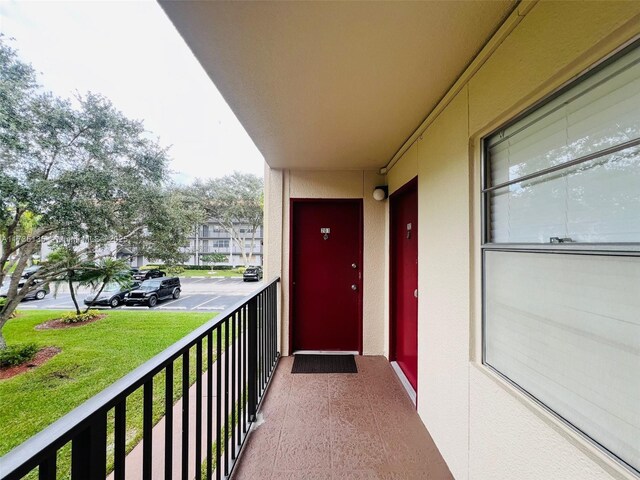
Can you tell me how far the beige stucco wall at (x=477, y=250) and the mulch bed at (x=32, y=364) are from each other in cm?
736

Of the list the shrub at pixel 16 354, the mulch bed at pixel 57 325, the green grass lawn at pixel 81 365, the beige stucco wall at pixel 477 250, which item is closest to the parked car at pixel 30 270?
the green grass lawn at pixel 81 365

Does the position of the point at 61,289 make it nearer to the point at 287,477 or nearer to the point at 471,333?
the point at 287,477

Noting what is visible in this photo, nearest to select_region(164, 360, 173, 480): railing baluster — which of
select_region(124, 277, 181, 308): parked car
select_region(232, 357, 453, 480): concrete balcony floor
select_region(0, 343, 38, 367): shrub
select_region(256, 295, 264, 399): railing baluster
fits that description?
select_region(232, 357, 453, 480): concrete balcony floor

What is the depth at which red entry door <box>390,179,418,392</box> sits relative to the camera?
242cm

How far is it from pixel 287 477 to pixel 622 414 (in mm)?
1580

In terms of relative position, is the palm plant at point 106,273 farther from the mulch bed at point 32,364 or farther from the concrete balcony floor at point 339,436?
the concrete balcony floor at point 339,436

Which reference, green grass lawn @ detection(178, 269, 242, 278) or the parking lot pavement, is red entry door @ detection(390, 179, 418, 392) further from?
green grass lawn @ detection(178, 269, 242, 278)

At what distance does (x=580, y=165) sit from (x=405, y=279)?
6.44ft

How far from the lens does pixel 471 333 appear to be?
1395mm

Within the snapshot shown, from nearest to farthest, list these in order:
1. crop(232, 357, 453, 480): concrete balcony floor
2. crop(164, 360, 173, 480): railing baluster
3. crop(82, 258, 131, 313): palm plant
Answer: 1. crop(164, 360, 173, 480): railing baluster
2. crop(232, 357, 453, 480): concrete balcony floor
3. crop(82, 258, 131, 313): palm plant

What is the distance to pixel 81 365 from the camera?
498 cm

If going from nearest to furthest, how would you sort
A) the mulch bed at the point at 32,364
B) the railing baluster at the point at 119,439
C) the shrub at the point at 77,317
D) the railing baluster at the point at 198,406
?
the railing baluster at the point at 119,439 → the railing baluster at the point at 198,406 → the mulch bed at the point at 32,364 → the shrub at the point at 77,317

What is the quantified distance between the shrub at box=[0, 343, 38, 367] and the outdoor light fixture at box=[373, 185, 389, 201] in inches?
305

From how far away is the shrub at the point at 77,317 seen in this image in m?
6.67
